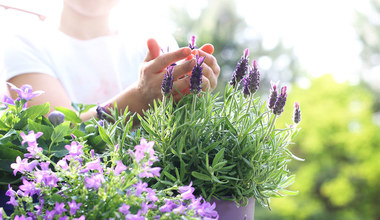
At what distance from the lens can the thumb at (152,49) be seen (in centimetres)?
81

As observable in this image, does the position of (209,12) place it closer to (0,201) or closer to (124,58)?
(124,58)

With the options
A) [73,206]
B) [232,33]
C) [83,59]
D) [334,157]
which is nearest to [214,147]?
[73,206]

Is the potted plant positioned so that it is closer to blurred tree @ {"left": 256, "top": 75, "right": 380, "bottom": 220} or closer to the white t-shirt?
the white t-shirt

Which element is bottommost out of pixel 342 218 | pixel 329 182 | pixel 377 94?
pixel 342 218

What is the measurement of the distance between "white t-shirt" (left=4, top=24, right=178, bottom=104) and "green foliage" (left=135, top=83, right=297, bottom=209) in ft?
2.53

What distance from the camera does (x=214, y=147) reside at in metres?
0.67

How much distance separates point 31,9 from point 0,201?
150 cm

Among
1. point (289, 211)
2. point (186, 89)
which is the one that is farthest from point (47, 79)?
point (289, 211)

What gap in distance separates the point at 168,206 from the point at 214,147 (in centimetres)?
15

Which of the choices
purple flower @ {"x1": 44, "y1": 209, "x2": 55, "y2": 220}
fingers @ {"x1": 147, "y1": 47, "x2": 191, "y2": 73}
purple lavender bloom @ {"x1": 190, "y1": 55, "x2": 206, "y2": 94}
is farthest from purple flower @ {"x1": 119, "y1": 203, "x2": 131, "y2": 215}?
fingers @ {"x1": 147, "y1": 47, "x2": 191, "y2": 73}

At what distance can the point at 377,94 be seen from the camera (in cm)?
1337

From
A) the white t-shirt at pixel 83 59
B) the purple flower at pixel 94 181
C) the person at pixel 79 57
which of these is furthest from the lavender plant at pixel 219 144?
the white t-shirt at pixel 83 59

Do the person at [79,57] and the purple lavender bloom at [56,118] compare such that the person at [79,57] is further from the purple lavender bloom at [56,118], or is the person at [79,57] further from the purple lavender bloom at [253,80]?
the purple lavender bloom at [253,80]

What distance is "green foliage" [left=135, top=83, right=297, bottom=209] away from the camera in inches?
26.1
